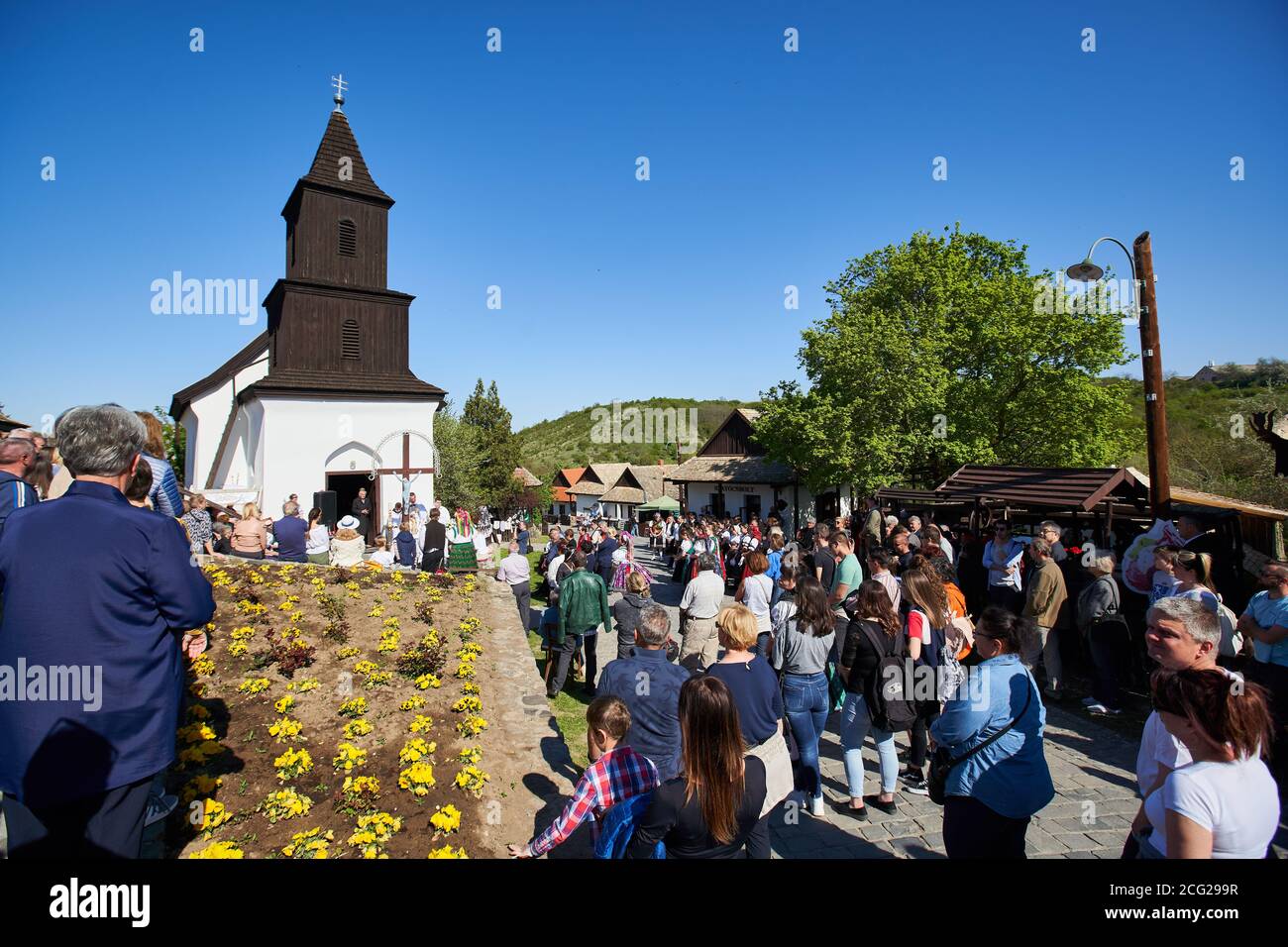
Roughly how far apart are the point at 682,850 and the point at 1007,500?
12537 millimetres

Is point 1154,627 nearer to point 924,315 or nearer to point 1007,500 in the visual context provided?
point 1007,500

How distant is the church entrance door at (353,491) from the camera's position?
23094mm

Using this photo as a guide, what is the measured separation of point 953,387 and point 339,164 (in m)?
26.7

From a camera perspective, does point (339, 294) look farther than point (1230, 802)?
Yes

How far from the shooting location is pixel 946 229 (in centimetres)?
3139

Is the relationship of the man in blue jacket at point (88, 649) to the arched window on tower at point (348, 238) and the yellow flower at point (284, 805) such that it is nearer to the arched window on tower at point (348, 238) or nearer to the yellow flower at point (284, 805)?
the yellow flower at point (284, 805)

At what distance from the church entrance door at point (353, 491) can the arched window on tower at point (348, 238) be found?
27.0ft

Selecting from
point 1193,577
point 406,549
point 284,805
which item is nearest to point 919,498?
point 1193,577

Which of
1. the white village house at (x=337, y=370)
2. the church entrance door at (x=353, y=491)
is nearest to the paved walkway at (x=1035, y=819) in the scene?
the church entrance door at (x=353, y=491)

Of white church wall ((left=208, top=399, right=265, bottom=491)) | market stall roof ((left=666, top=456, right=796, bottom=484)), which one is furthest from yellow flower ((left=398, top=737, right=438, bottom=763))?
market stall roof ((left=666, top=456, right=796, bottom=484))

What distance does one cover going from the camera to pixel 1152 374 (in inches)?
406

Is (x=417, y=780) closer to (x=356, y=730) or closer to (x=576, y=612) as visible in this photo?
(x=356, y=730)

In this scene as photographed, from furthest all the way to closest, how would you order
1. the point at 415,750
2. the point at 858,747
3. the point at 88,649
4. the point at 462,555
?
the point at 462,555
the point at 858,747
the point at 415,750
the point at 88,649
